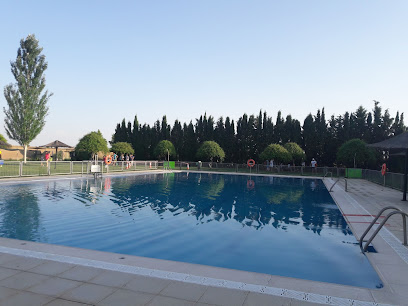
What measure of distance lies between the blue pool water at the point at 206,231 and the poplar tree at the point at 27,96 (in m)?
27.2

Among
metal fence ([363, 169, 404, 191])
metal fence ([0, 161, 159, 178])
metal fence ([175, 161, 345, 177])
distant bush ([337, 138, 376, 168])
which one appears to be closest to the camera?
metal fence ([363, 169, 404, 191])

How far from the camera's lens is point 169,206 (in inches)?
481

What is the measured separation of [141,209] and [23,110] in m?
33.2

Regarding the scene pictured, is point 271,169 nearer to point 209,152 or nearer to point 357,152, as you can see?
point 209,152

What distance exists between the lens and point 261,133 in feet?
152

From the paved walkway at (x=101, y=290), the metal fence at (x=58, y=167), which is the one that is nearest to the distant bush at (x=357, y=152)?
the metal fence at (x=58, y=167)

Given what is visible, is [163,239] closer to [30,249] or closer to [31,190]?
[30,249]

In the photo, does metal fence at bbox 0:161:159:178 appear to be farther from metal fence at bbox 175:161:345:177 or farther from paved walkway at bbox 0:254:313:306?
paved walkway at bbox 0:254:313:306

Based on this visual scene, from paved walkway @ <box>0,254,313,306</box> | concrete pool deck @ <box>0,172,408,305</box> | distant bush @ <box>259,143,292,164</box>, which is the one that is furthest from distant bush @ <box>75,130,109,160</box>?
paved walkway @ <box>0,254,313,306</box>

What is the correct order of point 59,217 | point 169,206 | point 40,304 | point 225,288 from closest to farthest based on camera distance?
point 40,304 → point 225,288 → point 59,217 → point 169,206

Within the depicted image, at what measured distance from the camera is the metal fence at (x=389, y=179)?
58.0 ft

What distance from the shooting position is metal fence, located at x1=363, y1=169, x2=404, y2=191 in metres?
17.7

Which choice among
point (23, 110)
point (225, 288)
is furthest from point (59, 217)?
point (23, 110)

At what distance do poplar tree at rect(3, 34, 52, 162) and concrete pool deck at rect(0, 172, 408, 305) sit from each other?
3655 cm
